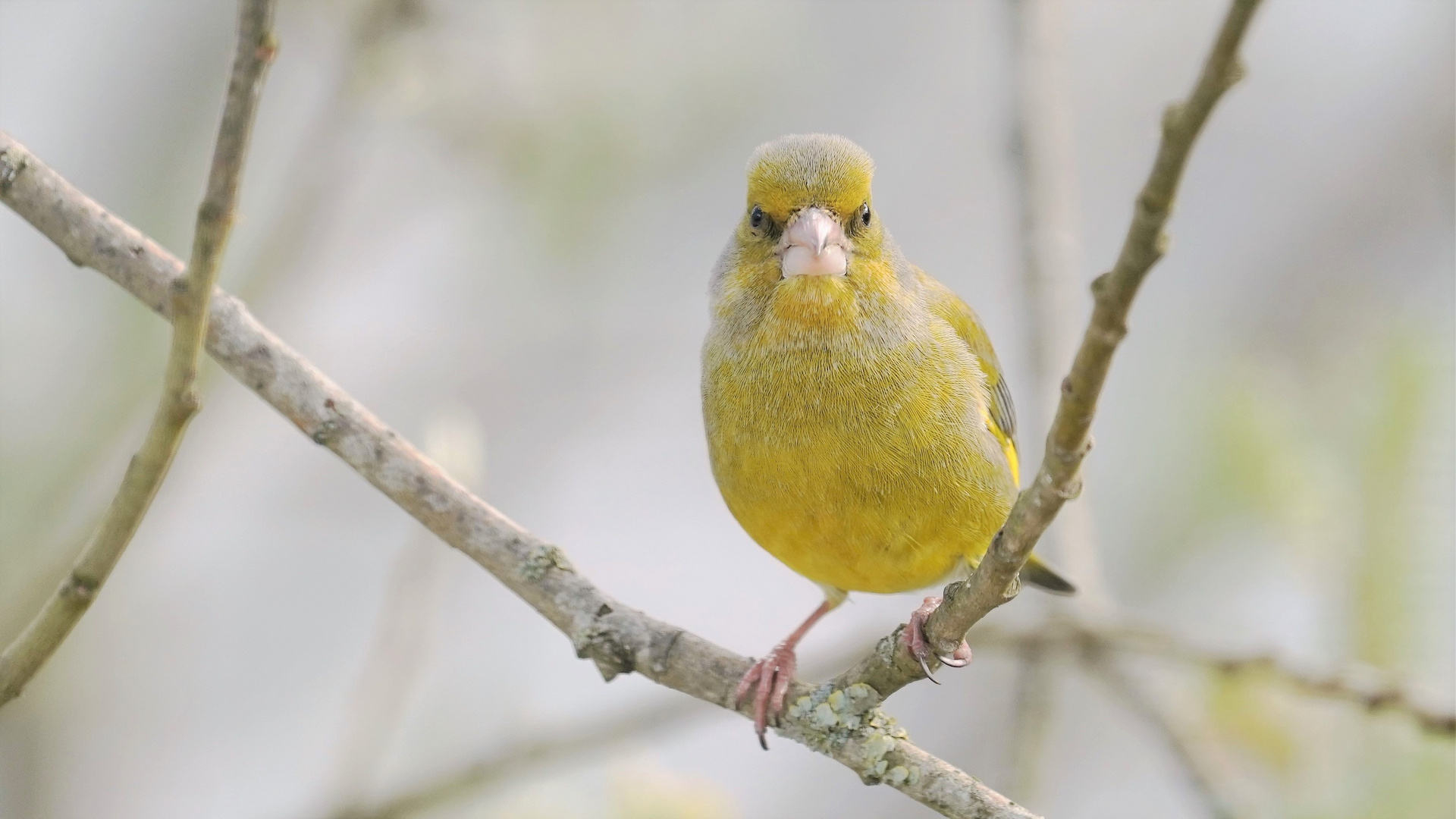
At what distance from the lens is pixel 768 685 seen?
11.0 ft

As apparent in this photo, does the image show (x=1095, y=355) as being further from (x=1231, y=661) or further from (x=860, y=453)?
(x=1231, y=661)

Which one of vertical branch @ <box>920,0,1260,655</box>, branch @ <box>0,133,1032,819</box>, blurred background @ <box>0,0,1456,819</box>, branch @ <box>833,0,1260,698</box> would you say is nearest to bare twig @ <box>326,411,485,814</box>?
blurred background @ <box>0,0,1456,819</box>

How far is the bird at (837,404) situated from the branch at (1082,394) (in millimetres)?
535

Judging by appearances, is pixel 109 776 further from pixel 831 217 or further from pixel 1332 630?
pixel 1332 630

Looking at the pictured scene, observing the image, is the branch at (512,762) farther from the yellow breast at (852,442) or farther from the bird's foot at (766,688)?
the yellow breast at (852,442)

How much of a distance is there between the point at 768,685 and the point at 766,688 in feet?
0.05

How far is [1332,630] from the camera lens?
124 inches

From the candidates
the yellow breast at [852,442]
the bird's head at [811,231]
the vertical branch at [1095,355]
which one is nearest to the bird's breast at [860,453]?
the yellow breast at [852,442]

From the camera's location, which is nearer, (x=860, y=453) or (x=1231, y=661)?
(x=860, y=453)

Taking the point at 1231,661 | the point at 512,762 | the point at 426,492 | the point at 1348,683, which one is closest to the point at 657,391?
the point at 512,762

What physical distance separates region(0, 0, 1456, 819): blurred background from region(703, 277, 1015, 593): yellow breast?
68 centimetres

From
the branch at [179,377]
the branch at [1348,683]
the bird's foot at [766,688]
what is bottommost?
the branch at [179,377]

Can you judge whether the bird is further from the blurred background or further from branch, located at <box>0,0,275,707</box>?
branch, located at <box>0,0,275,707</box>

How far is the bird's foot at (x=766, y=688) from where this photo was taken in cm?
307
